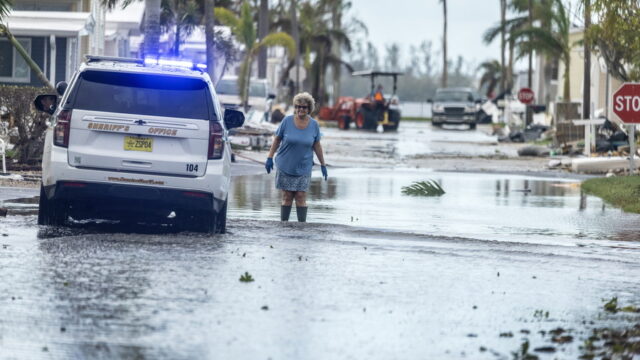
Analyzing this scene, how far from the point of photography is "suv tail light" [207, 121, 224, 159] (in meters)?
13.5

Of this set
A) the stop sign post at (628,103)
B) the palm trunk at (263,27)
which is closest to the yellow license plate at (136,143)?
the stop sign post at (628,103)

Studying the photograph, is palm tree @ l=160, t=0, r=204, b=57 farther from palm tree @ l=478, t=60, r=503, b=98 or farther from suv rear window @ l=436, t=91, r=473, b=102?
palm tree @ l=478, t=60, r=503, b=98

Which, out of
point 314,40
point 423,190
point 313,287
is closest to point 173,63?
point 313,287

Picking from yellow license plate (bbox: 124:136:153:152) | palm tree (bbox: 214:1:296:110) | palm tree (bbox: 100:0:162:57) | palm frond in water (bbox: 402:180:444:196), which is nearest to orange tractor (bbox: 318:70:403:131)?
palm tree (bbox: 214:1:296:110)

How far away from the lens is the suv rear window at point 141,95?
1334 centimetres

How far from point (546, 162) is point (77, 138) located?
920 inches

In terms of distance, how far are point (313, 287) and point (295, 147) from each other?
5351 millimetres

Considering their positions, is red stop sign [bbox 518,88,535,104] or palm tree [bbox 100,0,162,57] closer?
palm tree [bbox 100,0,162,57]

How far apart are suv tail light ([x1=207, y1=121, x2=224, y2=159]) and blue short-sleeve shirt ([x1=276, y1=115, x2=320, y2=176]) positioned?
83.1 inches

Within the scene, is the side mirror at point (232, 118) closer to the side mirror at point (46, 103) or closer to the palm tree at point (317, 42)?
the side mirror at point (46, 103)

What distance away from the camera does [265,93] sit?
5172 centimetres

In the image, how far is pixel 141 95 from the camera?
1343cm

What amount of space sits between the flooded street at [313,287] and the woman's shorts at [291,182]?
19.8 inches

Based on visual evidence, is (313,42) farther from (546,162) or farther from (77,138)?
(77,138)
